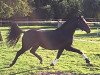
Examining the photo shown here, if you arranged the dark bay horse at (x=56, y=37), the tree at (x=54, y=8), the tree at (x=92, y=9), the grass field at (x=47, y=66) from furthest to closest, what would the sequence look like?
the tree at (x=92, y=9) < the tree at (x=54, y=8) < the dark bay horse at (x=56, y=37) < the grass field at (x=47, y=66)

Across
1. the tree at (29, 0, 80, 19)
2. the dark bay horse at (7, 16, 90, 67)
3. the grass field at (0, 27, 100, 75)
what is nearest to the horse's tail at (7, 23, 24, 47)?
the dark bay horse at (7, 16, 90, 67)

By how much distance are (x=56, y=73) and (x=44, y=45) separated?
1720mm

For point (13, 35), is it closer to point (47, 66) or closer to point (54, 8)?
point (47, 66)

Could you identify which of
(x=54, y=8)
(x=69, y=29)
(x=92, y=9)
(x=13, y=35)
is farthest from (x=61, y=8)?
(x=69, y=29)

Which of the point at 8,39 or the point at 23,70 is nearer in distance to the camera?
the point at 23,70

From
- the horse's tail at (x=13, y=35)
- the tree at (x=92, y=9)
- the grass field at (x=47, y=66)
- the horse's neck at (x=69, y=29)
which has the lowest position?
the tree at (x=92, y=9)

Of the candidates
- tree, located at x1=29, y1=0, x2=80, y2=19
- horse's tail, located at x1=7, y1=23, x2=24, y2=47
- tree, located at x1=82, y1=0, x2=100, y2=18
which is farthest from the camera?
tree, located at x1=82, y1=0, x2=100, y2=18

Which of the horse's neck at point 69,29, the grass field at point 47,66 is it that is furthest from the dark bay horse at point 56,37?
the grass field at point 47,66

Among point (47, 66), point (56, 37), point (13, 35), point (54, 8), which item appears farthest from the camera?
point (54, 8)

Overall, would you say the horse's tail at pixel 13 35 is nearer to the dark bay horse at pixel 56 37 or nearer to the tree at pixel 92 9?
the dark bay horse at pixel 56 37

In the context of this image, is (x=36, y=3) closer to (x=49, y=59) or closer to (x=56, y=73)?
(x=49, y=59)

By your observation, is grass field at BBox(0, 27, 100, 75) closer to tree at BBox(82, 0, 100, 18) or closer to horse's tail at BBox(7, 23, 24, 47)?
horse's tail at BBox(7, 23, 24, 47)

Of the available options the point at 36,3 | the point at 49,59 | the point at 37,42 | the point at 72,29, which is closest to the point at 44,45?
the point at 37,42

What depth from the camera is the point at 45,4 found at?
190 feet
